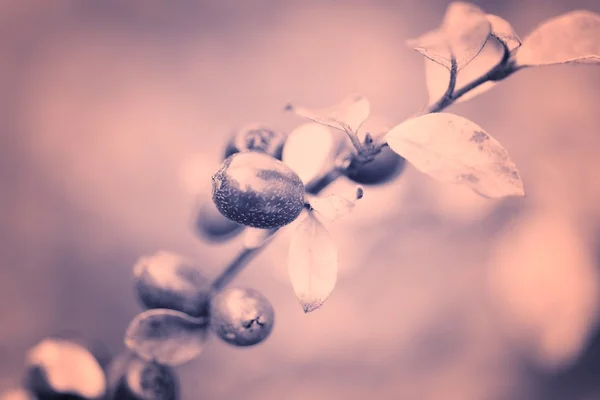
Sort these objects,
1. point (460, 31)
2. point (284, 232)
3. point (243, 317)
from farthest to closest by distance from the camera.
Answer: point (284, 232)
point (243, 317)
point (460, 31)

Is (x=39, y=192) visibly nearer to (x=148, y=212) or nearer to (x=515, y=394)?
(x=148, y=212)

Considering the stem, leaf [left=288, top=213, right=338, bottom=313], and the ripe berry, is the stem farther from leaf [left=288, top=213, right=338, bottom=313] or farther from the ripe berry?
the ripe berry

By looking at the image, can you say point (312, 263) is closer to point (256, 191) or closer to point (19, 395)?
point (256, 191)

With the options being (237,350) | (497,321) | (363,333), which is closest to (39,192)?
(237,350)

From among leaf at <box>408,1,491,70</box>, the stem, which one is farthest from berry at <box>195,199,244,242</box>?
leaf at <box>408,1,491,70</box>

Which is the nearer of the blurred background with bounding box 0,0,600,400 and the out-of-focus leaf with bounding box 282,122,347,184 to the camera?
the out-of-focus leaf with bounding box 282,122,347,184

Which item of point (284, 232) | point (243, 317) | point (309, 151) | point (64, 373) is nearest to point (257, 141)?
point (309, 151)

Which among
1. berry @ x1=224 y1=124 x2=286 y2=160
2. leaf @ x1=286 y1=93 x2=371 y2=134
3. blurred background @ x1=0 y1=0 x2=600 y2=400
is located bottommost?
blurred background @ x1=0 y1=0 x2=600 y2=400
